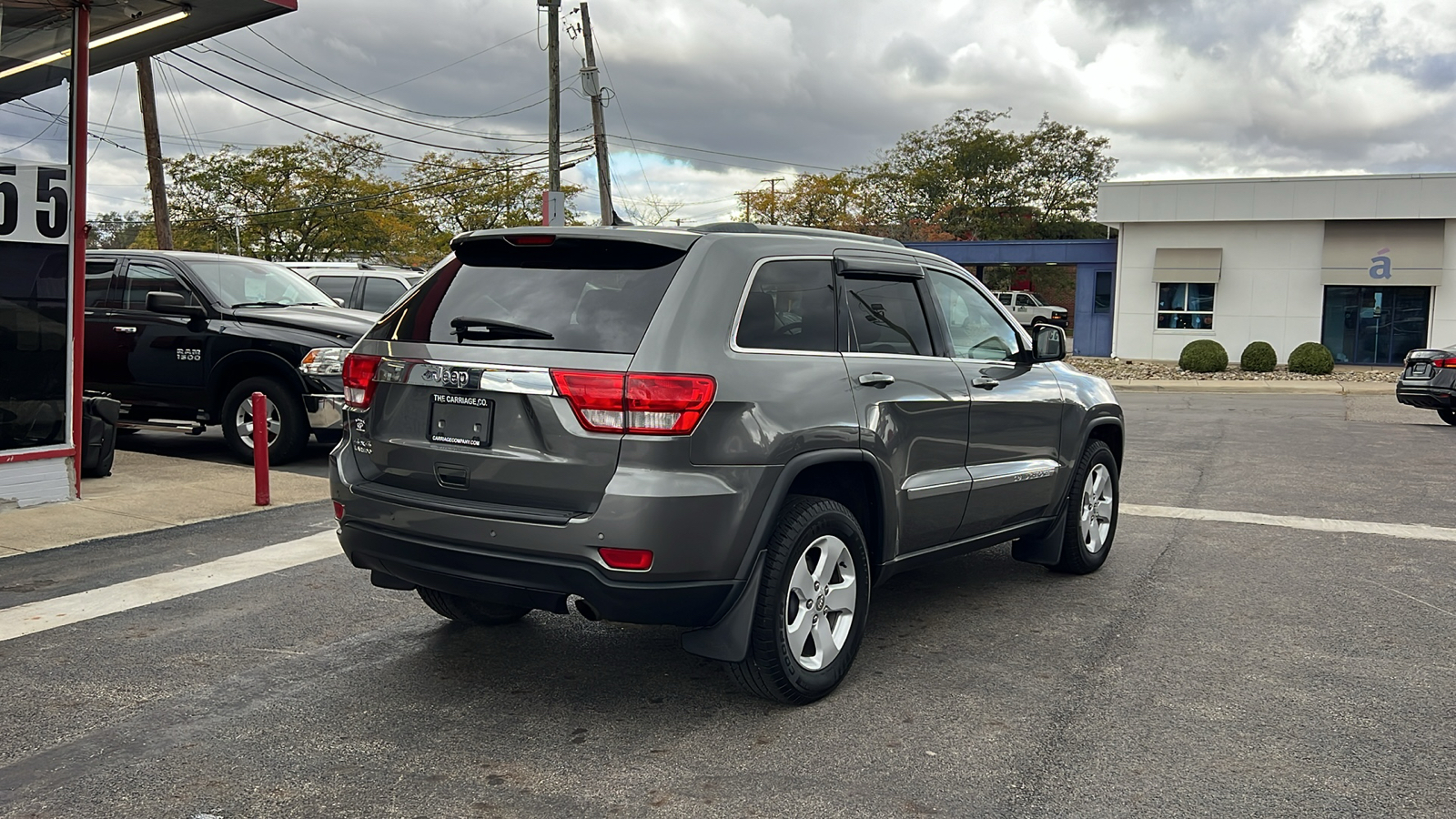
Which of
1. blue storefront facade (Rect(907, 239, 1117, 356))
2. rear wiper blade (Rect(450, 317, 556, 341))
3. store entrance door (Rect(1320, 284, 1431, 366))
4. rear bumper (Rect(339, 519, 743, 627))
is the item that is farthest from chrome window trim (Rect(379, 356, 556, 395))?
blue storefront facade (Rect(907, 239, 1117, 356))

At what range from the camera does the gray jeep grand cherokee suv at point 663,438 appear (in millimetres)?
4027

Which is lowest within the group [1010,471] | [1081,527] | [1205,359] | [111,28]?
[1081,527]

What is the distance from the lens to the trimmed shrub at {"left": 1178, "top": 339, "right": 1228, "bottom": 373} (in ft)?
94.4

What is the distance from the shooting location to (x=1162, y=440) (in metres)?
14.4

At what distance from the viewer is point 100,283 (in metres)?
11.4

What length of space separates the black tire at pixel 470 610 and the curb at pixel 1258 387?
2142cm

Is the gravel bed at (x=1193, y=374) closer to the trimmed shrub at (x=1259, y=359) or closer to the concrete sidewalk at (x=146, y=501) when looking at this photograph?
the trimmed shrub at (x=1259, y=359)

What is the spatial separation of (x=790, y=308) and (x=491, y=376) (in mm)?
1202

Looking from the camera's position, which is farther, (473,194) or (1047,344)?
(473,194)

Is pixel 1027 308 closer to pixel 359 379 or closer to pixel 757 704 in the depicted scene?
pixel 757 704

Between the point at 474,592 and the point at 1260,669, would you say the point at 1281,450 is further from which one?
the point at 474,592

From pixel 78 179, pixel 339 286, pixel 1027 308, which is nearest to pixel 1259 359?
pixel 1027 308

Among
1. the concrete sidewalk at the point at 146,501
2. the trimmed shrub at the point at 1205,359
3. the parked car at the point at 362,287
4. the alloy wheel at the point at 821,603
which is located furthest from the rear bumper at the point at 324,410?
the trimmed shrub at the point at 1205,359

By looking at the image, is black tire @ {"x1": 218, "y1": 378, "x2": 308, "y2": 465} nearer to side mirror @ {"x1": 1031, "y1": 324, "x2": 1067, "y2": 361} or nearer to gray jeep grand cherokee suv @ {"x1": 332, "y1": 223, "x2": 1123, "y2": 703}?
gray jeep grand cherokee suv @ {"x1": 332, "y1": 223, "x2": 1123, "y2": 703}
